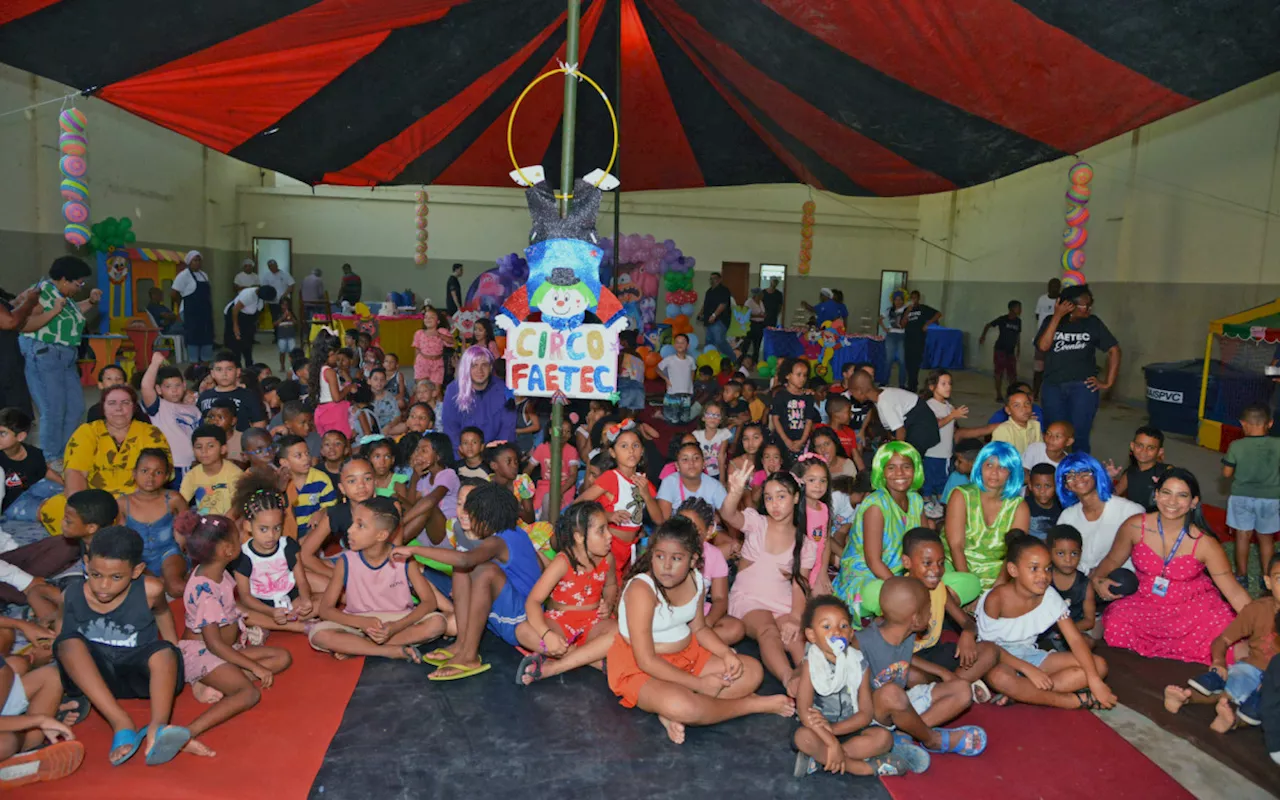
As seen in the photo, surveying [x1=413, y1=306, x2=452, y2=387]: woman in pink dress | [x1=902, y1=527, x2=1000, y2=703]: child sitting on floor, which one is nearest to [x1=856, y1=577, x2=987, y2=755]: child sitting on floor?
[x1=902, y1=527, x2=1000, y2=703]: child sitting on floor

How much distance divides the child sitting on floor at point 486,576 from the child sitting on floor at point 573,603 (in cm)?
14

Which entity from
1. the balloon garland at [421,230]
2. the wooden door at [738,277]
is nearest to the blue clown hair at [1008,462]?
the balloon garland at [421,230]

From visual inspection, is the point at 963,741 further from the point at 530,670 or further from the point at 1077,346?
the point at 1077,346

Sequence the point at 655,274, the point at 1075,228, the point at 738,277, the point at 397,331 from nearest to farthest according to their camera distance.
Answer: the point at 1075,228 → the point at 655,274 → the point at 397,331 → the point at 738,277

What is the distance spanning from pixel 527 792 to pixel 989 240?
15604 millimetres

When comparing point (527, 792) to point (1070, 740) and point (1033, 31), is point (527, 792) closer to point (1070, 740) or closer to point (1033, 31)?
point (1070, 740)

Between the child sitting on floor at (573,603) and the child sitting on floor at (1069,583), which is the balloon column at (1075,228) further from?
the child sitting on floor at (573,603)

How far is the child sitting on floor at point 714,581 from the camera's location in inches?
147

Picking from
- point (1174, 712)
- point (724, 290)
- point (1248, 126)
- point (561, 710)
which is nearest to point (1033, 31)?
point (1174, 712)

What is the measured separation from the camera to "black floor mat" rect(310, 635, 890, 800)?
2758 mm

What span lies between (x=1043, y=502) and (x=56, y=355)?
6.03 m

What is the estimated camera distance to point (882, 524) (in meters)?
3.84

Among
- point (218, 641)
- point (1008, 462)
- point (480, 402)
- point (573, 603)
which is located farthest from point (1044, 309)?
point (218, 641)

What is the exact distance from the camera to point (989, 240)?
16109mm
